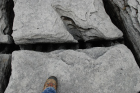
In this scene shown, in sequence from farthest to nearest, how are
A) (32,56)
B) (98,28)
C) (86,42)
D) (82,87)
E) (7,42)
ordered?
(86,42)
(7,42)
(98,28)
(32,56)
(82,87)

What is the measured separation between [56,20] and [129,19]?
2.89ft

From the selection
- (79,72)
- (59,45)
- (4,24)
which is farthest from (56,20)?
(4,24)

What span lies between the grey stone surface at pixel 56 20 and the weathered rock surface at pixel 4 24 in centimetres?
25

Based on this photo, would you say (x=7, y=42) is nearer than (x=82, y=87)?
No

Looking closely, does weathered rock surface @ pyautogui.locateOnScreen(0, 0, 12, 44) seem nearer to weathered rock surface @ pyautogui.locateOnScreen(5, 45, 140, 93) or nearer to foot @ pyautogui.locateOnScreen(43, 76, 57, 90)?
weathered rock surface @ pyautogui.locateOnScreen(5, 45, 140, 93)

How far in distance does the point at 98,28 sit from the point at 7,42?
3.77ft

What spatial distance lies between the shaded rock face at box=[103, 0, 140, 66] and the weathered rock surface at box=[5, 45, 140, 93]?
300mm

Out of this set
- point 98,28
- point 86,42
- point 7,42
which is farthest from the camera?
point 86,42

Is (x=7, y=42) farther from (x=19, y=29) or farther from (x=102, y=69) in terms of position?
(x=102, y=69)

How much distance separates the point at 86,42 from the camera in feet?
5.69

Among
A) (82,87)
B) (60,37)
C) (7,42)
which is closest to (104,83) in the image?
(82,87)

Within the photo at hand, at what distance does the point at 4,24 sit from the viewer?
1.69 m

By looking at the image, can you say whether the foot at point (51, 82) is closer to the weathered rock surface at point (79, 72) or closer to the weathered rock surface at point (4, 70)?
the weathered rock surface at point (79, 72)

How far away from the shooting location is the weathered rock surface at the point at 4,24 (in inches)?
62.5
